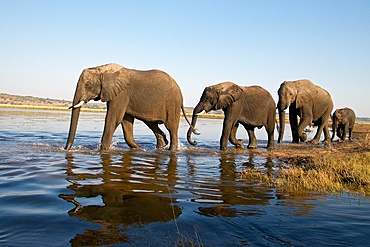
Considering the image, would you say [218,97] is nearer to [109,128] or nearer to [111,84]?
[111,84]

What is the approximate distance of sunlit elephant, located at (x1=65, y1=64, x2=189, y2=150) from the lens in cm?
1186

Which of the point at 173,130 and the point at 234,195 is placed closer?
the point at 234,195

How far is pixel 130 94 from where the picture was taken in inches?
490

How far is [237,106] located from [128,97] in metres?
4.25

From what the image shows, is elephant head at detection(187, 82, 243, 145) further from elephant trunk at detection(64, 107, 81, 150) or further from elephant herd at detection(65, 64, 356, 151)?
elephant trunk at detection(64, 107, 81, 150)

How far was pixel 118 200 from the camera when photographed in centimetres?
541

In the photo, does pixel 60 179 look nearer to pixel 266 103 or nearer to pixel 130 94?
pixel 130 94

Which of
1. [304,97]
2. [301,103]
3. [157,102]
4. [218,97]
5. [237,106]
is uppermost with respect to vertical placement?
[304,97]

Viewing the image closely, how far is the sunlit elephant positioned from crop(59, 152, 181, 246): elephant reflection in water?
12.0ft

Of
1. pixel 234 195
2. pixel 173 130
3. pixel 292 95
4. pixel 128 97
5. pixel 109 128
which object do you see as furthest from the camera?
pixel 292 95

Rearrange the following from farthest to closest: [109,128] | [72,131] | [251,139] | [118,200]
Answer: [251,139], [109,128], [72,131], [118,200]

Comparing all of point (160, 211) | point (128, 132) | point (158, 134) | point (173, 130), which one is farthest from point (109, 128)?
point (160, 211)

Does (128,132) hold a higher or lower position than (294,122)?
lower

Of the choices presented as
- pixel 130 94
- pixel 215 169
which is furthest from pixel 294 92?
pixel 215 169
